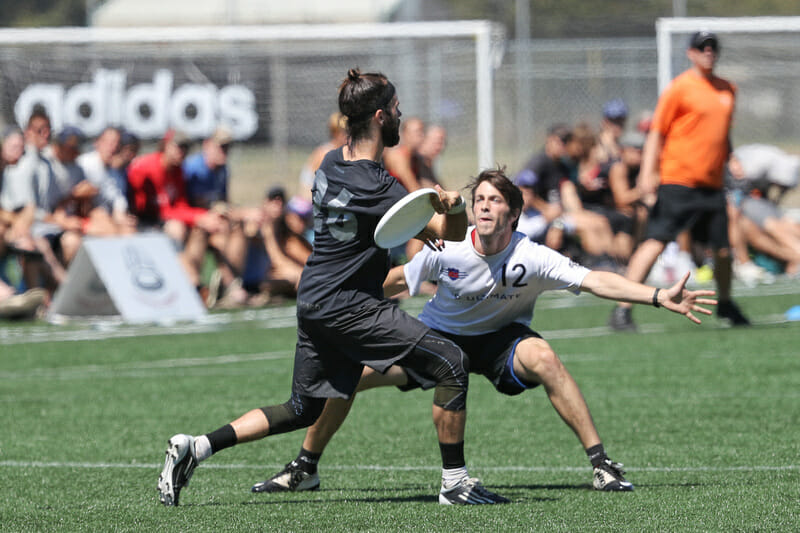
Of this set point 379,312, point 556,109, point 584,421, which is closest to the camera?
point 379,312

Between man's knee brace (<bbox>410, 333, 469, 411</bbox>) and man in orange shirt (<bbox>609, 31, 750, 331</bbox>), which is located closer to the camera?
man's knee brace (<bbox>410, 333, 469, 411</bbox>)

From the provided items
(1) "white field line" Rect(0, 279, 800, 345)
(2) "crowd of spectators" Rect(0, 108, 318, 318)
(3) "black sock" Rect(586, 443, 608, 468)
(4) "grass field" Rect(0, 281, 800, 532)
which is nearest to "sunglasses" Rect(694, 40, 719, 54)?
(4) "grass field" Rect(0, 281, 800, 532)

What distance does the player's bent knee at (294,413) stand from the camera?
5.54 meters

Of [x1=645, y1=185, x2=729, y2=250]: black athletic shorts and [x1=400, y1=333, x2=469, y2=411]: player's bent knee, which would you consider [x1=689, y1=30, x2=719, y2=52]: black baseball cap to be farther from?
[x1=400, y1=333, x2=469, y2=411]: player's bent knee

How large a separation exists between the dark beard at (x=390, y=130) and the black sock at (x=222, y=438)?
1359 mm

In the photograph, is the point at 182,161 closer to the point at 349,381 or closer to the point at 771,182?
the point at 771,182

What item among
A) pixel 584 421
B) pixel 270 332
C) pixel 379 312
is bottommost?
pixel 270 332

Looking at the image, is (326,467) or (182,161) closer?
(326,467)

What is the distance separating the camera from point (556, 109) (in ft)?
75.6

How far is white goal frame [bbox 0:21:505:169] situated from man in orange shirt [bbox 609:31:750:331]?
631 centimetres

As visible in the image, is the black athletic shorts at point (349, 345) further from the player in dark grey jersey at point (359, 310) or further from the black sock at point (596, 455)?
the black sock at point (596, 455)

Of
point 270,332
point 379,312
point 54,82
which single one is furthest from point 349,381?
point 54,82

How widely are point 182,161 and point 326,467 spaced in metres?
8.71

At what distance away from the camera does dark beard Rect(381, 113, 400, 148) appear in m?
5.33
